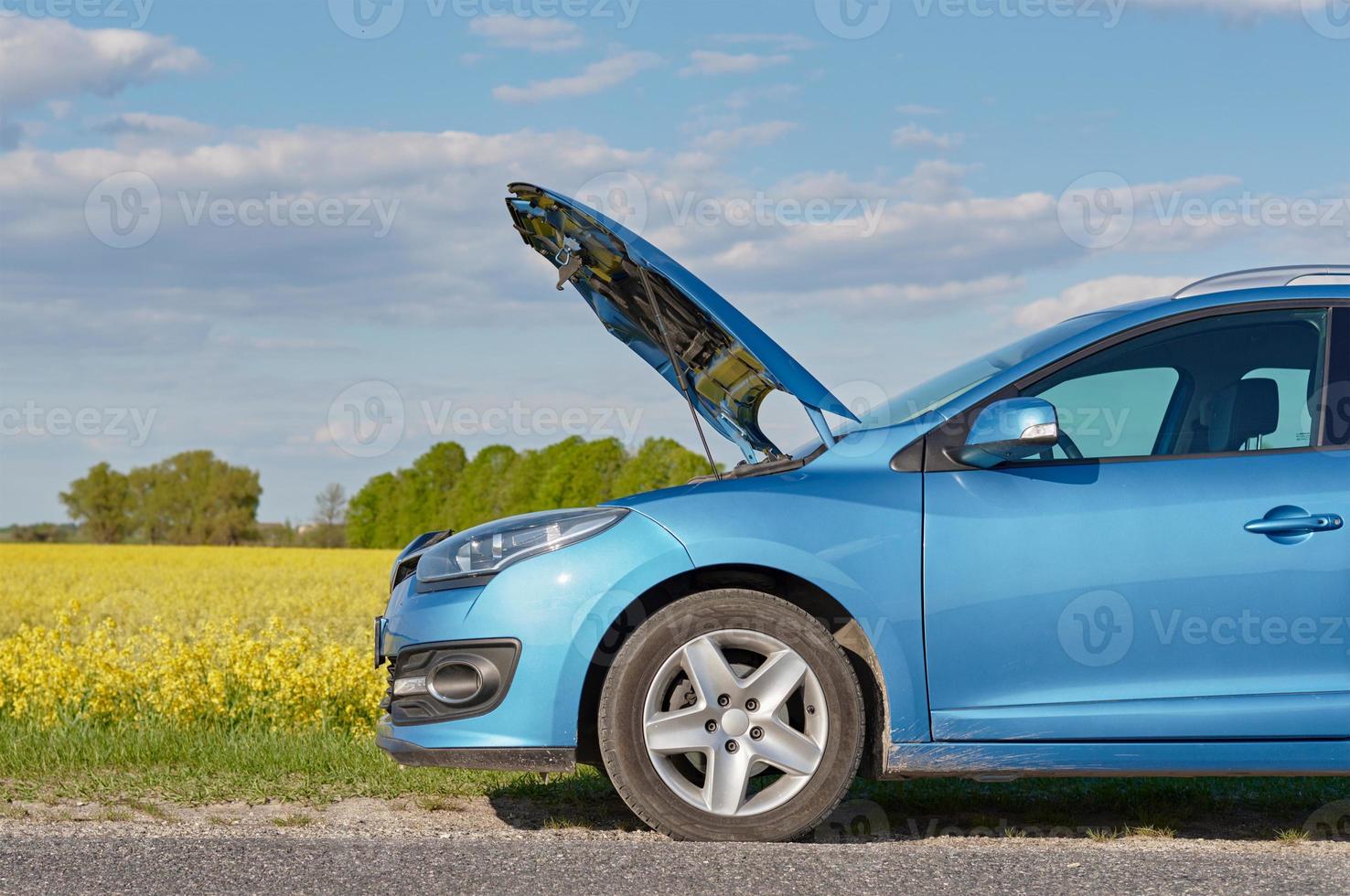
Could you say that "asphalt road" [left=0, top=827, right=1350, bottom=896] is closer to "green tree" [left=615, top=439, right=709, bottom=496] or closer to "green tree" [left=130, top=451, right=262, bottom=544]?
"green tree" [left=615, top=439, right=709, bottom=496]

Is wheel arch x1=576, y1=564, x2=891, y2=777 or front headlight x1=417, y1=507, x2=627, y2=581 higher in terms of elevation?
front headlight x1=417, y1=507, x2=627, y2=581

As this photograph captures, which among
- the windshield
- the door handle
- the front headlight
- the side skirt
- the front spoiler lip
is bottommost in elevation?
the side skirt

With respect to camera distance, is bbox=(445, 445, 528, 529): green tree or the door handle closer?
the door handle

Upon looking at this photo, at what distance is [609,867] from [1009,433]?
167 cm

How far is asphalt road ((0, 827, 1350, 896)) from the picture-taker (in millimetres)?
3287

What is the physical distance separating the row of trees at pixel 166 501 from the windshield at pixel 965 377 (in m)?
75.8

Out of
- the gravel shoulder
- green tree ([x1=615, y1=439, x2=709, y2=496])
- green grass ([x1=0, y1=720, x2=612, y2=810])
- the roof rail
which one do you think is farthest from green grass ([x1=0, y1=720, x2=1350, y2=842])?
green tree ([x1=615, y1=439, x2=709, y2=496])

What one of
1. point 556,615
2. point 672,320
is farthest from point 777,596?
point 672,320

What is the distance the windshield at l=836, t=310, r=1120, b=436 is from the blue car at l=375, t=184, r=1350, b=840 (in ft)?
1.14

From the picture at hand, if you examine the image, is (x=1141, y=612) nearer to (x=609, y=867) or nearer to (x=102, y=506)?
(x=609, y=867)

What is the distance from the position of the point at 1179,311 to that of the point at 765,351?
135 cm

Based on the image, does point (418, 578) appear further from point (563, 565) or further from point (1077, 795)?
point (1077, 795)

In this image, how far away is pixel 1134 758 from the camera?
12.8 feet

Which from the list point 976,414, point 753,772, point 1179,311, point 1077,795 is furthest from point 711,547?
point 1077,795
